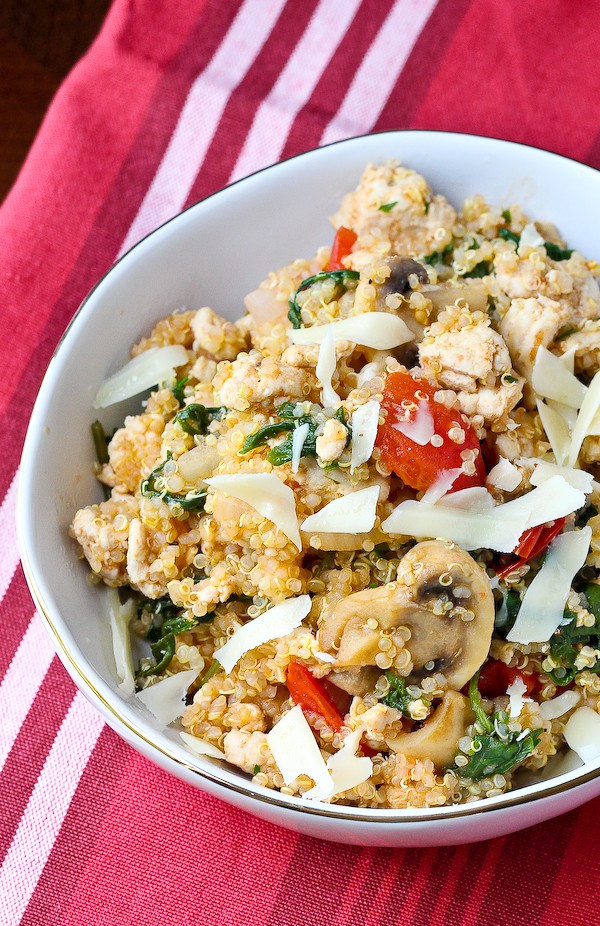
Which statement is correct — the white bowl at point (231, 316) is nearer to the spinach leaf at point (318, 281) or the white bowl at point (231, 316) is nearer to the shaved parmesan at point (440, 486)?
the spinach leaf at point (318, 281)

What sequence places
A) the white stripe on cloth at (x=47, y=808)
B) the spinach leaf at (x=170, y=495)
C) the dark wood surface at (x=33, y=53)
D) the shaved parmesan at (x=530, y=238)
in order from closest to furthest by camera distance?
the spinach leaf at (x=170, y=495)
the white stripe on cloth at (x=47, y=808)
the shaved parmesan at (x=530, y=238)
the dark wood surface at (x=33, y=53)

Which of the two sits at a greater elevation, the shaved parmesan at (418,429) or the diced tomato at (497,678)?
the shaved parmesan at (418,429)

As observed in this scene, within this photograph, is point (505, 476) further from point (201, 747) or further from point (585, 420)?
point (201, 747)

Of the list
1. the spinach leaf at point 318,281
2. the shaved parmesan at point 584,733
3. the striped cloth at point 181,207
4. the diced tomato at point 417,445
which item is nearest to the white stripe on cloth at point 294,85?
the striped cloth at point 181,207

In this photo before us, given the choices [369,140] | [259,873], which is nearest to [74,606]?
[259,873]

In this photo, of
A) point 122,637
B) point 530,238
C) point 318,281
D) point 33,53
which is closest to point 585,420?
point 530,238

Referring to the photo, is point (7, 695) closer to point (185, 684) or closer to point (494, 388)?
point (185, 684)

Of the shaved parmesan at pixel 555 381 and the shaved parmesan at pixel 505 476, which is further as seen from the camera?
the shaved parmesan at pixel 555 381
